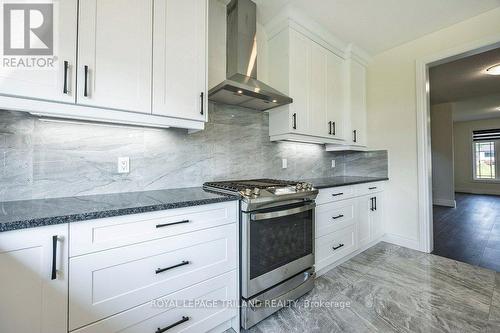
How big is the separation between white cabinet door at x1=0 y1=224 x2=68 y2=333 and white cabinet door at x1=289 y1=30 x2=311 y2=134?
2.06 m

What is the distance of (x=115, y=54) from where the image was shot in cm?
134

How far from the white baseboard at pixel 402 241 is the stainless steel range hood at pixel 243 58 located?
2522 millimetres

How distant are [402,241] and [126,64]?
12.3 ft

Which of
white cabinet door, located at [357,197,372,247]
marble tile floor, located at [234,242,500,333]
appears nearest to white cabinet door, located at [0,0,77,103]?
marble tile floor, located at [234,242,500,333]

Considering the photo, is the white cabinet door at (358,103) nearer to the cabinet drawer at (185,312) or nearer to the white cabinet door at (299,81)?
the white cabinet door at (299,81)

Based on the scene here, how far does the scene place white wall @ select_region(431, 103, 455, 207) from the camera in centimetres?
568

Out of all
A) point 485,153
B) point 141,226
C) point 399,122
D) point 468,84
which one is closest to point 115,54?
point 141,226

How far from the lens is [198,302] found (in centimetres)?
139

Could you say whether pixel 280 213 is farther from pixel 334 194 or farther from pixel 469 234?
pixel 469 234

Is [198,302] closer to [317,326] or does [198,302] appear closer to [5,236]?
[317,326]

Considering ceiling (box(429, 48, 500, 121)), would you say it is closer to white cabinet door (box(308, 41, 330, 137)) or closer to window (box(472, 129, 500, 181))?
window (box(472, 129, 500, 181))

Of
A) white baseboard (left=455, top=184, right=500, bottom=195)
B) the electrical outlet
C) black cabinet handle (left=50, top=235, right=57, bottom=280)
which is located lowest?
white baseboard (left=455, top=184, right=500, bottom=195)

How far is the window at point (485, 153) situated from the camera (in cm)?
747

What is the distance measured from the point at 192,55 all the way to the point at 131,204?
115 centimetres
